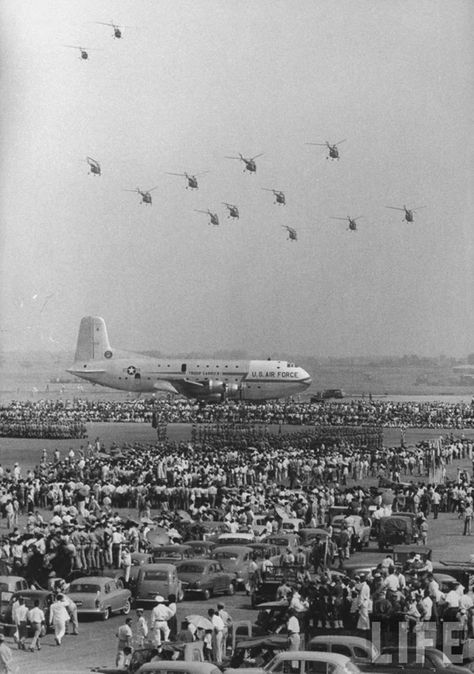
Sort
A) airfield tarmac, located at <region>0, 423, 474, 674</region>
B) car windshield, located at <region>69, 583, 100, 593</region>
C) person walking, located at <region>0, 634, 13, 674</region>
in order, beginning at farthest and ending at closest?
car windshield, located at <region>69, 583, 100, 593</region> < airfield tarmac, located at <region>0, 423, 474, 674</region> < person walking, located at <region>0, 634, 13, 674</region>

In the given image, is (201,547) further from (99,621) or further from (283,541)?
(99,621)

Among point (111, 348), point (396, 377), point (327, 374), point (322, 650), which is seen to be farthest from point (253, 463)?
point (396, 377)

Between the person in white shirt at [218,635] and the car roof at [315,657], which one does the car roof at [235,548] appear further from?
the car roof at [315,657]

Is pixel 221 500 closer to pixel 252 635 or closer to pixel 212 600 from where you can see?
pixel 212 600

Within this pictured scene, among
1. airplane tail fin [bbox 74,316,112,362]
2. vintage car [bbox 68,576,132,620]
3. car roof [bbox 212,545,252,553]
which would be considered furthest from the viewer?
airplane tail fin [bbox 74,316,112,362]

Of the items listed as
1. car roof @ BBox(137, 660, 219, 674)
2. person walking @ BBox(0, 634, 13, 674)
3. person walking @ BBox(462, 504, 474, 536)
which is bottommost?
person walking @ BBox(0, 634, 13, 674)

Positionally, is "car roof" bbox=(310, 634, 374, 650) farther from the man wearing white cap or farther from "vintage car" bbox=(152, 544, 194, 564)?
"vintage car" bbox=(152, 544, 194, 564)

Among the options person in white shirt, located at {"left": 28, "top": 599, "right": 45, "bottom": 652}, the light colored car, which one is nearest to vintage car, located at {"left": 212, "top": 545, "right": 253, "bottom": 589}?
person in white shirt, located at {"left": 28, "top": 599, "right": 45, "bottom": 652}
